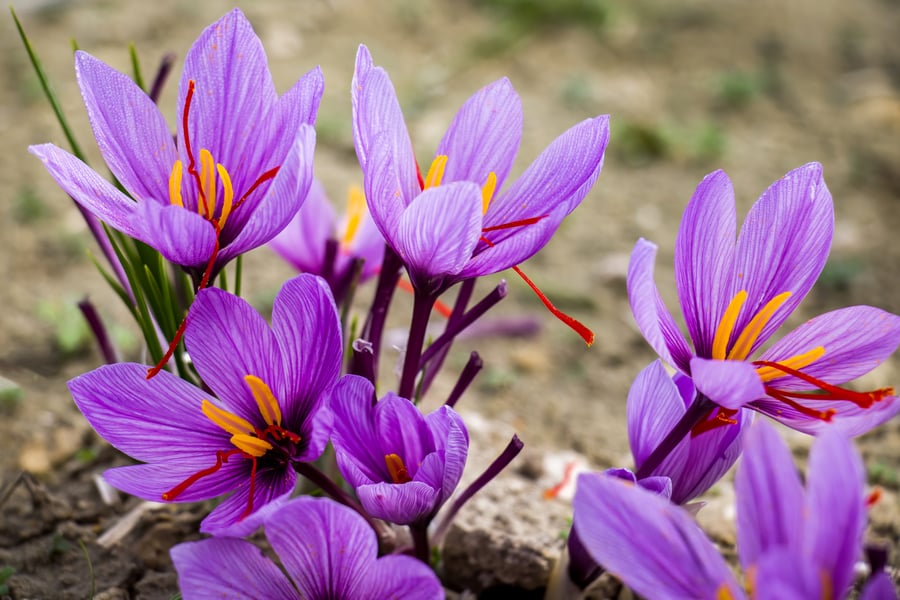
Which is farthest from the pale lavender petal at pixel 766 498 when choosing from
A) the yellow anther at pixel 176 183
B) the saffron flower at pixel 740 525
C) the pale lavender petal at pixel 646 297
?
the yellow anther at pixel 176 183

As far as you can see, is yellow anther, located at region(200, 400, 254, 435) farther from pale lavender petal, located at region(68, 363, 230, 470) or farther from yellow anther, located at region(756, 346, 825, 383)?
yellow anther, located at region(756, 346, 825, 383)

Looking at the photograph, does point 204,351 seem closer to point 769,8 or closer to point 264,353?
point 264,353

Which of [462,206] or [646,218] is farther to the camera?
[646,218]

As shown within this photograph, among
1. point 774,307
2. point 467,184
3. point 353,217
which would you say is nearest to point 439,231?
point 467,184

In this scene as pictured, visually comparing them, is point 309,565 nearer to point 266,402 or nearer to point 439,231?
point 266,402

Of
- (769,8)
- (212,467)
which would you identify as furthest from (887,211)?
(212,467)

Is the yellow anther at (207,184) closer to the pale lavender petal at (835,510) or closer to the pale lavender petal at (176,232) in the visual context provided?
the pale lavender petal at (176,232)
